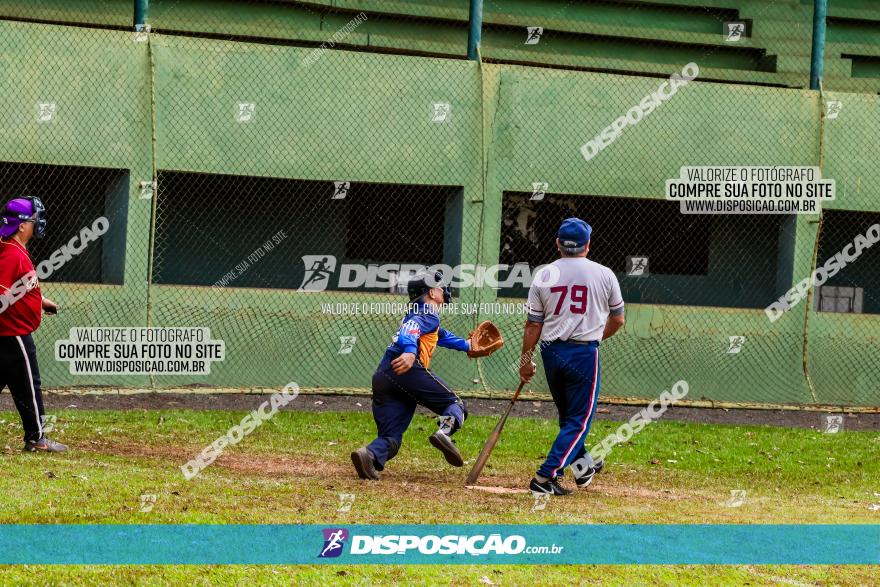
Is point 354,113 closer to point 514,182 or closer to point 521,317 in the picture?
point 514,182

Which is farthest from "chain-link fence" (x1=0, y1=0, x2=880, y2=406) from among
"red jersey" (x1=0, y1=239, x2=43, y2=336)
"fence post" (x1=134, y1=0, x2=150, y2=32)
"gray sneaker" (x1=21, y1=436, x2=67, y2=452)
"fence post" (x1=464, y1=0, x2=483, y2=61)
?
"red jersey" (x1=0, y1=239, x2=43, y2=336)

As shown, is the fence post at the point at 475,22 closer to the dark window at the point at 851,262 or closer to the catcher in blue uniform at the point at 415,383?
the dark window at the point at 851,262

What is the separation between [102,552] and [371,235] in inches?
481

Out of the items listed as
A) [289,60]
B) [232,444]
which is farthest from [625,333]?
[232,444]

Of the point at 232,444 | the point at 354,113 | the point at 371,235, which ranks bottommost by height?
the point at 232,444

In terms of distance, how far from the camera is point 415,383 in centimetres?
938

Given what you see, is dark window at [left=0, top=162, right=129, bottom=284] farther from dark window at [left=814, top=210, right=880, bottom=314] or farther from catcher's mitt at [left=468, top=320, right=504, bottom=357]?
dark window at [left=814, top=210, right=880, bottom=314]

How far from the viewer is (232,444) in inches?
445

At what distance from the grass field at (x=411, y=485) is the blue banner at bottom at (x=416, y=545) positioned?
5.5 inches

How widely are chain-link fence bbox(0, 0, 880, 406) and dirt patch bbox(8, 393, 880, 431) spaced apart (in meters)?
0.47

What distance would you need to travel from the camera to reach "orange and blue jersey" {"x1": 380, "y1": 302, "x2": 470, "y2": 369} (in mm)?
9281

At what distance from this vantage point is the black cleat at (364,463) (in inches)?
360

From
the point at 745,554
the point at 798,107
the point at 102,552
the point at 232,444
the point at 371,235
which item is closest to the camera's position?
the point at 102,552

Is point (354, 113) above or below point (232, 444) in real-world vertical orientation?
above
